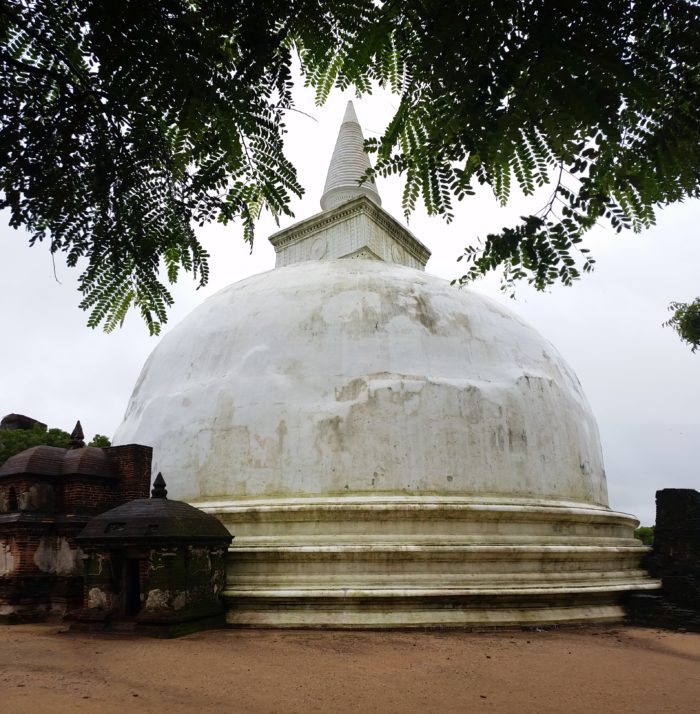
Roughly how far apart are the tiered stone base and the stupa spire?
9.74m

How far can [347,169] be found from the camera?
1817 centimetres

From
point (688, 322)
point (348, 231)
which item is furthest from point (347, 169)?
point (688, 322)

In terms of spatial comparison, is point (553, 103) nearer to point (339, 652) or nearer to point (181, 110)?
point (181, 110)

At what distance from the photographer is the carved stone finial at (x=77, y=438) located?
11177 millimetres

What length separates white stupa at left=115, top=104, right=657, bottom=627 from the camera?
8.84 metres

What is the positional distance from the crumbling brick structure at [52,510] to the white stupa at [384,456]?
0.70 metres

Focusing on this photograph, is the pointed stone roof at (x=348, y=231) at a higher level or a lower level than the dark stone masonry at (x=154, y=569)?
higher

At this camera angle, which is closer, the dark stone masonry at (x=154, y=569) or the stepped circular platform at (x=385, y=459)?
the dark stone masonry at (x=154, y=569)

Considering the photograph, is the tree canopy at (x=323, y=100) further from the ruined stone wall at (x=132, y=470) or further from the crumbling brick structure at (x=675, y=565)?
the crumbling brick structure at (x=675, y=565)

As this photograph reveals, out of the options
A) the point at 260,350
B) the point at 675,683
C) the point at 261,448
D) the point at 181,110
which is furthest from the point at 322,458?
the point at 181,110

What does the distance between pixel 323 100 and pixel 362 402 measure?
690 cm

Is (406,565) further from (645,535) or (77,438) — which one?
(645,535)

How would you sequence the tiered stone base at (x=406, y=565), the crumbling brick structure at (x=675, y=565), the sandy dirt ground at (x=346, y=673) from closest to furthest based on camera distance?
the sandy dirt ground at (x=346, y=673) < the tiered stone base at (x=406, y=565) < the crumbling brick structure at (x=675, y=565)

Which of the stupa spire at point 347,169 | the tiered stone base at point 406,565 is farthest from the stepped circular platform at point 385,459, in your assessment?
the stupa spire at point 347,169
